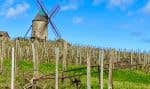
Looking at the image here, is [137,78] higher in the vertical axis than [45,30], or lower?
lower

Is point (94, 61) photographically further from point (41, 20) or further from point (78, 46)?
point (41, 20)

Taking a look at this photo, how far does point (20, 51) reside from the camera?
41.8 m

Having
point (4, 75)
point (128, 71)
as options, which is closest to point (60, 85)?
point (4, 75)

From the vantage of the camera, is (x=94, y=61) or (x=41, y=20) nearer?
(x=94, y=61)

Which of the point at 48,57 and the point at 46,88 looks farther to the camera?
the point at 48,57

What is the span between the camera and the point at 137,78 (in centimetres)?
3494

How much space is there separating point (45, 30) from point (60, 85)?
126 feet

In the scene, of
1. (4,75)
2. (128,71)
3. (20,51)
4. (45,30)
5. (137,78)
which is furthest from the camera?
(45,30)

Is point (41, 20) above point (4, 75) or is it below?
above

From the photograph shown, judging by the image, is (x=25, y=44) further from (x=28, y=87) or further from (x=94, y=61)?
(x=28, y=87)

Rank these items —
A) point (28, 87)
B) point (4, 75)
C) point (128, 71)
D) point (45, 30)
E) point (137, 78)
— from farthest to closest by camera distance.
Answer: point (45, 30) < point (128, 71) < point (137, 78) < point (4, 75) < point (28, 87)

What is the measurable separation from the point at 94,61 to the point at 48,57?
Result: 389cm

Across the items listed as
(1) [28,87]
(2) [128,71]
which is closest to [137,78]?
(2) [128,71]

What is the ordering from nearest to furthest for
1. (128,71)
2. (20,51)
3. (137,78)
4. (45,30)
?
(137,78)
(128,71)
(20,51)
(45,30)
